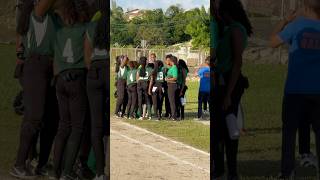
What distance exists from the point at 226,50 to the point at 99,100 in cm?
123

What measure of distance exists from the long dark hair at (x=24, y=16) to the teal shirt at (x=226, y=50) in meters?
1.81

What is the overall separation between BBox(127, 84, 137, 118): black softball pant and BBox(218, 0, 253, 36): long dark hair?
6306 millimetres

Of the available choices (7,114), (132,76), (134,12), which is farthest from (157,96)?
(7,114)

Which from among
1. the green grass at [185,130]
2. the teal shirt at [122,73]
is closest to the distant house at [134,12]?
the teal shirt at [122,73]

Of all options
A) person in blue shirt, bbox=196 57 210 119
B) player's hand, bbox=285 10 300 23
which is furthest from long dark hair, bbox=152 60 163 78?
player's hand, bbox=285 10 300 23

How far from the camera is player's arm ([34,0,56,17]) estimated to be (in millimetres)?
5266

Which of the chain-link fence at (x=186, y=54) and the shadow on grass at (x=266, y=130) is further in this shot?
the chain-link fence at (x=186, y=54)

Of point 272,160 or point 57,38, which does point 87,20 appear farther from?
point 272,160

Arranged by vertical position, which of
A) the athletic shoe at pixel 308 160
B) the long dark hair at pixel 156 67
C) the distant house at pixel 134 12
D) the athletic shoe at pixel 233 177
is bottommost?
the athletic shoe at pixel 233 177

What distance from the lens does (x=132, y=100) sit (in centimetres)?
1138

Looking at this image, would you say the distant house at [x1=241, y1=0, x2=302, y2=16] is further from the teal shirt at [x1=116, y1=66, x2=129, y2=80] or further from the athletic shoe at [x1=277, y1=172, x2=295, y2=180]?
the teal shirt at [x1=116, y1=66, x2=129, y2=80]

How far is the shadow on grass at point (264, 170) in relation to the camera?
5.14 m

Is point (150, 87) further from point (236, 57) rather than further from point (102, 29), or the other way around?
point (236, 57)

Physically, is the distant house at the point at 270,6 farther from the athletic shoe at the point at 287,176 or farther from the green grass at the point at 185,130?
the green grass at the point at 185,130
